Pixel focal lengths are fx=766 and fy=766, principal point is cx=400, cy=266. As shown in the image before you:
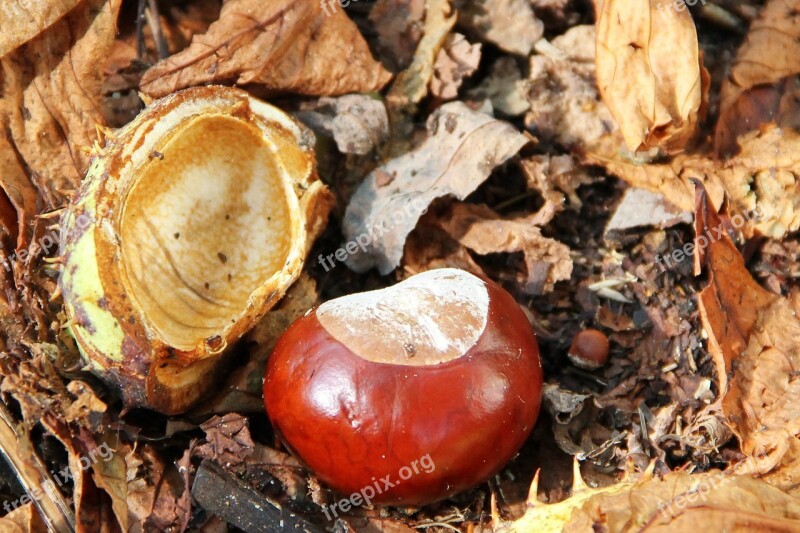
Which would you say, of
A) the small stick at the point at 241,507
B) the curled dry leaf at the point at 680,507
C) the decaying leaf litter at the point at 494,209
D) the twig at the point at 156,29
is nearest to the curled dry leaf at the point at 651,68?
the decaying leaf litter at the point at 494,209

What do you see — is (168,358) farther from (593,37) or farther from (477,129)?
(593,37)

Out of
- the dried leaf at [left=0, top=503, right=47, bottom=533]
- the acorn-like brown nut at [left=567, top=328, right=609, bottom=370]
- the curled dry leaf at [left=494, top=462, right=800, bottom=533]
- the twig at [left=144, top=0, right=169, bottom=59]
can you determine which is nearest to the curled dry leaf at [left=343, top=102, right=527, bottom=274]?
the acorn-like brown nut at [left=567, top=328, right=609, bottom=370]

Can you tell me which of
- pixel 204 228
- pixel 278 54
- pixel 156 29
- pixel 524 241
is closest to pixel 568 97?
pixel 524 241

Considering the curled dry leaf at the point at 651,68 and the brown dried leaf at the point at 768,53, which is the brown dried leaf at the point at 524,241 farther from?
the brown dried leaf at the point at 768,53

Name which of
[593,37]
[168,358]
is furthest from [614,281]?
[168,358]

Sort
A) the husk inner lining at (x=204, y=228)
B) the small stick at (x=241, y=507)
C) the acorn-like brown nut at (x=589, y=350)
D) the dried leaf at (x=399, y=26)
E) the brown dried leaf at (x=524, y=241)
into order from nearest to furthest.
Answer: the small stick at (x=241, y=507) < the husk inner lining at (x=204, y=228) < the acorn-like brown nut at (x=589, y=350) < the brown dried leaf at (x=524, y=241) < the dried leaf at (x=399, y=26)

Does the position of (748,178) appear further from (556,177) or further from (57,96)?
(57,96)

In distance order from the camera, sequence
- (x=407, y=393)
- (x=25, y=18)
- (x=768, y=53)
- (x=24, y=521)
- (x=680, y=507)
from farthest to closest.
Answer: (x=768, y=53) → (x=25, y=18) → (x=24, y=521) → (x=407, y=393) → (x=680, y=507)

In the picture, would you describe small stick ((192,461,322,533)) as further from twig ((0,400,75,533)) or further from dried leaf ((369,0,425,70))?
dried leaf ((369,0,425,70))
